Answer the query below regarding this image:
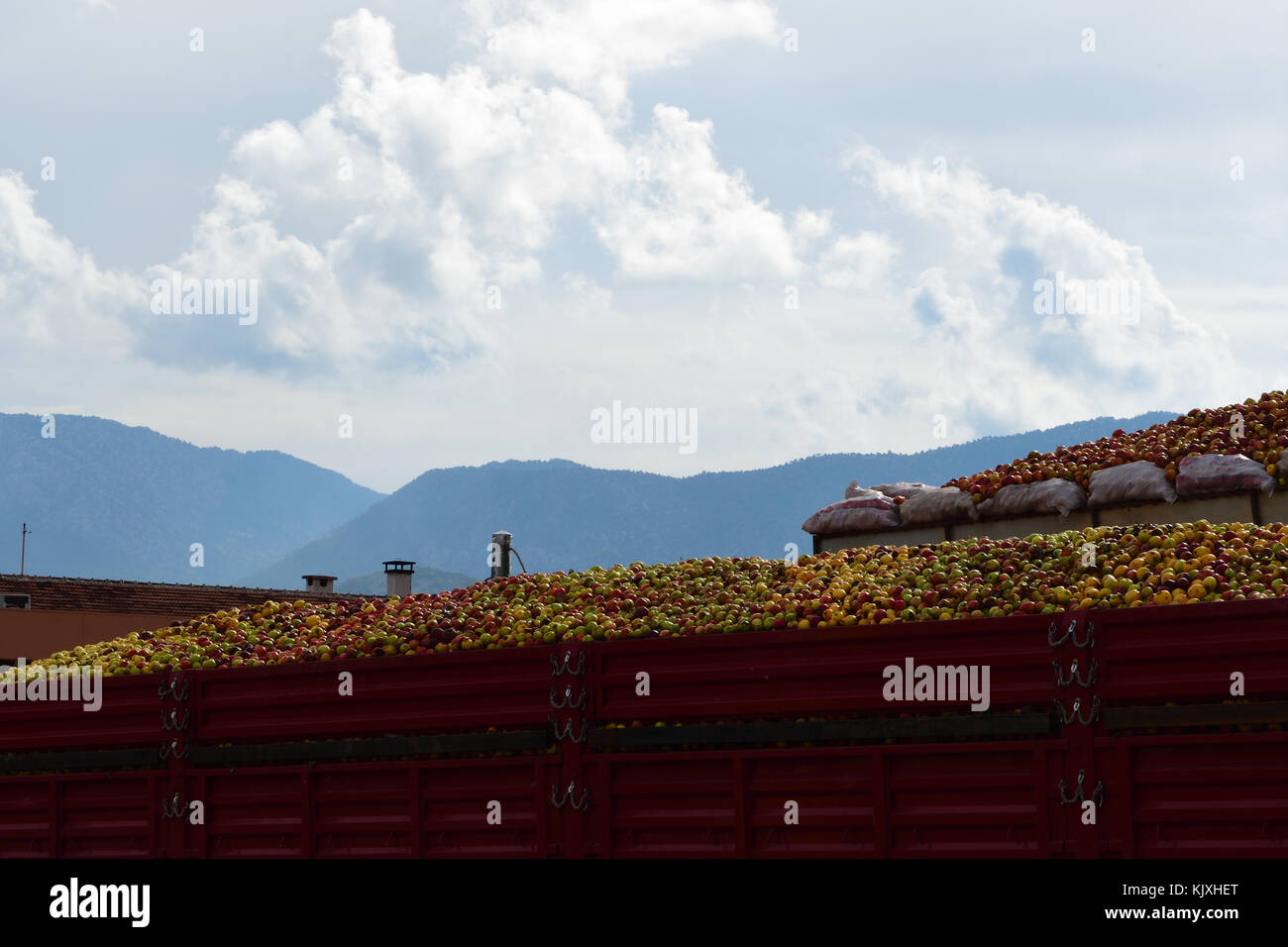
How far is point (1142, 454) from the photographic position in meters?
15.6

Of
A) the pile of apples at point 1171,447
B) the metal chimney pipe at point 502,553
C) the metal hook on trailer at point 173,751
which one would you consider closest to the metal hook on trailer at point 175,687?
the metal hook on trailer at point 173,751

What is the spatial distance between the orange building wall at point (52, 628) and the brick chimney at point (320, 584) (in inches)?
355

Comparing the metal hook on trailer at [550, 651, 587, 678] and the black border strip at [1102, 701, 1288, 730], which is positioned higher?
the metal hook on trailer at [550, 651, 587, 678]

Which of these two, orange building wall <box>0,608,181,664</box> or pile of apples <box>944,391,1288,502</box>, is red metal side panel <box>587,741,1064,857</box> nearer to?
pile of apples <box>944,391,1288,502</box>

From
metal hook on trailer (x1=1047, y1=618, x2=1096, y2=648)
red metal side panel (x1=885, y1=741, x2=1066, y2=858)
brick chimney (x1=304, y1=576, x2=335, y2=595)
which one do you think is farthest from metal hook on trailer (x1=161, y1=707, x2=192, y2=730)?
brick chimney (x1=304, y1=576, x2=335, y2=595)

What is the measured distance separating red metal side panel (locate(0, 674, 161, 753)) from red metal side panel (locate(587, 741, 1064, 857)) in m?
3.87

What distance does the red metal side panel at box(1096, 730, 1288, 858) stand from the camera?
756cm

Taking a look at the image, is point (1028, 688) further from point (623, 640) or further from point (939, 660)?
point (623, 640)

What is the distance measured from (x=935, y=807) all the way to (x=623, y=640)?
232 centimetres

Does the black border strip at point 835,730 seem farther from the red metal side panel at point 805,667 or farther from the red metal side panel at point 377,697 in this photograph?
the red metal side panel at point 377,697

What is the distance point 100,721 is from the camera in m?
11.0

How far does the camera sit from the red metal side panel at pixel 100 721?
10789 mm

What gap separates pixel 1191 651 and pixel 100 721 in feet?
26.7
